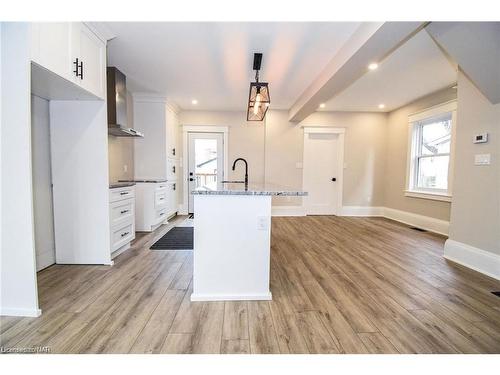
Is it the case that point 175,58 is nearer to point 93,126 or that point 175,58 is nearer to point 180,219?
point 93,126

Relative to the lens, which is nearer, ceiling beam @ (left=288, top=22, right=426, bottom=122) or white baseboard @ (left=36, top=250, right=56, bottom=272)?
ceiling beam @ (left=288, top=22, right=426, bottom=122)

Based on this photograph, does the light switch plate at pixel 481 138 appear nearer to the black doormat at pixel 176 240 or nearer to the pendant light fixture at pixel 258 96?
the pendant light fixture at pixel 258 96

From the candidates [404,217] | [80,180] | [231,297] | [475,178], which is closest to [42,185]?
[80,180]

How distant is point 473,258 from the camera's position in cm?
258

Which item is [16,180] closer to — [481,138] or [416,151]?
[481,138]

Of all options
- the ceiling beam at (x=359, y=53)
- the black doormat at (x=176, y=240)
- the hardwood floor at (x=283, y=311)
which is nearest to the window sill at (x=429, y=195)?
the hardwood floor at (x=283, y=311)

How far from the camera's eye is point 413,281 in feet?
7.41

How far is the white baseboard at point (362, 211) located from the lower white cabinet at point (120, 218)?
15.3 ft

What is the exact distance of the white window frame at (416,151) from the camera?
396 cm

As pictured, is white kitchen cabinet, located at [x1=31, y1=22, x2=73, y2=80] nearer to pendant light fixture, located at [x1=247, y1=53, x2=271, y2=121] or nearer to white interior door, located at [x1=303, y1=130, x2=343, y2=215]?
pendant light fixture, located at [x1=247, y1=53, x2=271, y2=121]

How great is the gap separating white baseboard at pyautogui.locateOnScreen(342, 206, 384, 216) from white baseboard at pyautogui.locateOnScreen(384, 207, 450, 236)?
0.49 feet

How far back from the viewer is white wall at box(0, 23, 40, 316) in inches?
61.8

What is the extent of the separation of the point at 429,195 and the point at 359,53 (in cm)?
336

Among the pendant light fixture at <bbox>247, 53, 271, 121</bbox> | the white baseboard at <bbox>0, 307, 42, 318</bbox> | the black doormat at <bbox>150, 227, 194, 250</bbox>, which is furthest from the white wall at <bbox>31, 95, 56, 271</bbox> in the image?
the pendant light fixture at <bbox>247, 53, 271, 121</bbox>
